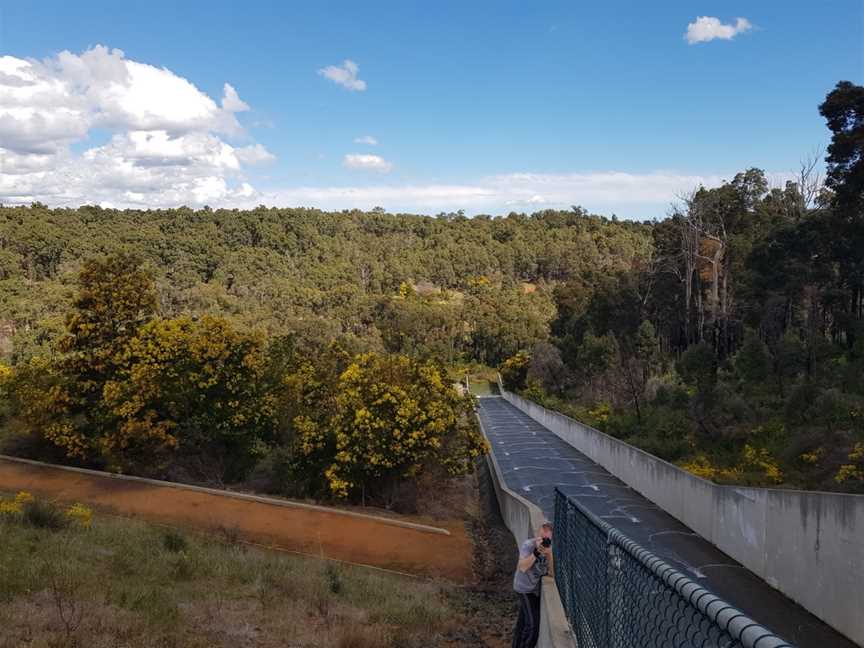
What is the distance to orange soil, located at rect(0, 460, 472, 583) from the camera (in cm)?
1557

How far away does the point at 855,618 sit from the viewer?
8273mm

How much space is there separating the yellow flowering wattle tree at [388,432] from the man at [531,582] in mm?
12927

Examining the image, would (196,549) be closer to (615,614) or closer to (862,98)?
(615,614)

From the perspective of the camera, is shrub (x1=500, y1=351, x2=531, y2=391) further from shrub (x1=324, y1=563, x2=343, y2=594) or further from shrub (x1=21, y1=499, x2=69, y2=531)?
shrub (x1=21, y1=499, x2=69, y2=531)

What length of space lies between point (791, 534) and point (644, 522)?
5.52 m

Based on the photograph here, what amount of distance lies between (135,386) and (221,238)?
111 meters

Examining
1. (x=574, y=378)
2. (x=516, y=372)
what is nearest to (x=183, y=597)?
(x=574, y=378)

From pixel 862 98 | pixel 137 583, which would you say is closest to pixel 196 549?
pixel 137 583

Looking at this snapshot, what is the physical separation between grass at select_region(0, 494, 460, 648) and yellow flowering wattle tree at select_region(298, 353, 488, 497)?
6.28m

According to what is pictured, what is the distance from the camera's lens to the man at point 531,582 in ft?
21.3

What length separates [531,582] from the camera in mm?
6461

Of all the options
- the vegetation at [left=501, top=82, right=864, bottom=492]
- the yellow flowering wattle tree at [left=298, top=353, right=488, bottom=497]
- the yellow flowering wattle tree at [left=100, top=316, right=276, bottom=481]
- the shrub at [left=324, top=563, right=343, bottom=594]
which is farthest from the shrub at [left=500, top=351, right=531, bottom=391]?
the shrub at [left=324, top=563, right=343, bottom=594]

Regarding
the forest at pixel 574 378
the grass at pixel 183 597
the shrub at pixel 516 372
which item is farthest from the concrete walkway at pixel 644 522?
the shrub at pixel 516 372

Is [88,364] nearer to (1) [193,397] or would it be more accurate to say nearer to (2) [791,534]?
(1) [193,397]
